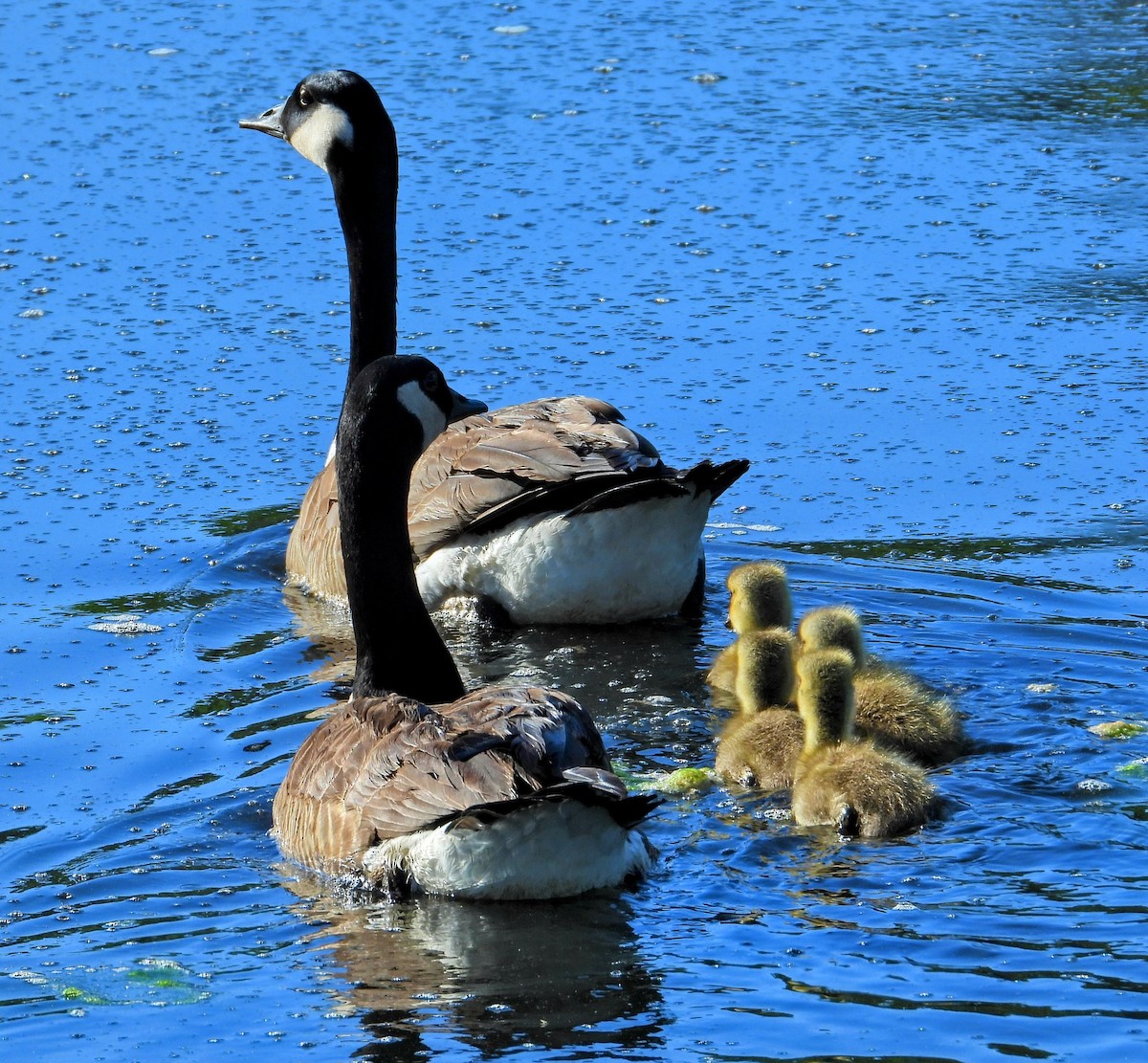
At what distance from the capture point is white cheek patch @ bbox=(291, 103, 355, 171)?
8.20 meters

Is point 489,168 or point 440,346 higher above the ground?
point 489,168

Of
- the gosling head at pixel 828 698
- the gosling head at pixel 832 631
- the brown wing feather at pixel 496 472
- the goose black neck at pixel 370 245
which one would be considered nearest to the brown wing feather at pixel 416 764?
the gosling head at pixel 828 698

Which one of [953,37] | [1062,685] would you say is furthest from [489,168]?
[1062,685]

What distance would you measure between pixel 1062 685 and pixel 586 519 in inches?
73.1

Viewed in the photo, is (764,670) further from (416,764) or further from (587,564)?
(416,764)

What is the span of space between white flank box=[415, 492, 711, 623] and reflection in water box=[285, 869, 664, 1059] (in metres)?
2.35

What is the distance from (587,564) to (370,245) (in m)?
1.84

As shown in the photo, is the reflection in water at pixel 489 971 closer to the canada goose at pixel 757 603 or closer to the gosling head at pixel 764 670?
the gosling head at pixel 764 670

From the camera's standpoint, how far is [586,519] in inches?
283

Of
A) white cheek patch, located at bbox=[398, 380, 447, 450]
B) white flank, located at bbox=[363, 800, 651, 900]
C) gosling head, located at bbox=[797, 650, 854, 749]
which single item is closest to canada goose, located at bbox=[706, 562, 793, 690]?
gosling head, located at bbox=[797, 650, 854, 749]

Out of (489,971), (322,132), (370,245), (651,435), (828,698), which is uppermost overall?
(322,132)

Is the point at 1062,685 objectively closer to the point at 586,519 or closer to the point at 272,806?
the point at 586,519

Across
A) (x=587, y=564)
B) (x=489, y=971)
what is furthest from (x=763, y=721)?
(x=489, y=971)

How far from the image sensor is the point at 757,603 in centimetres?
660
